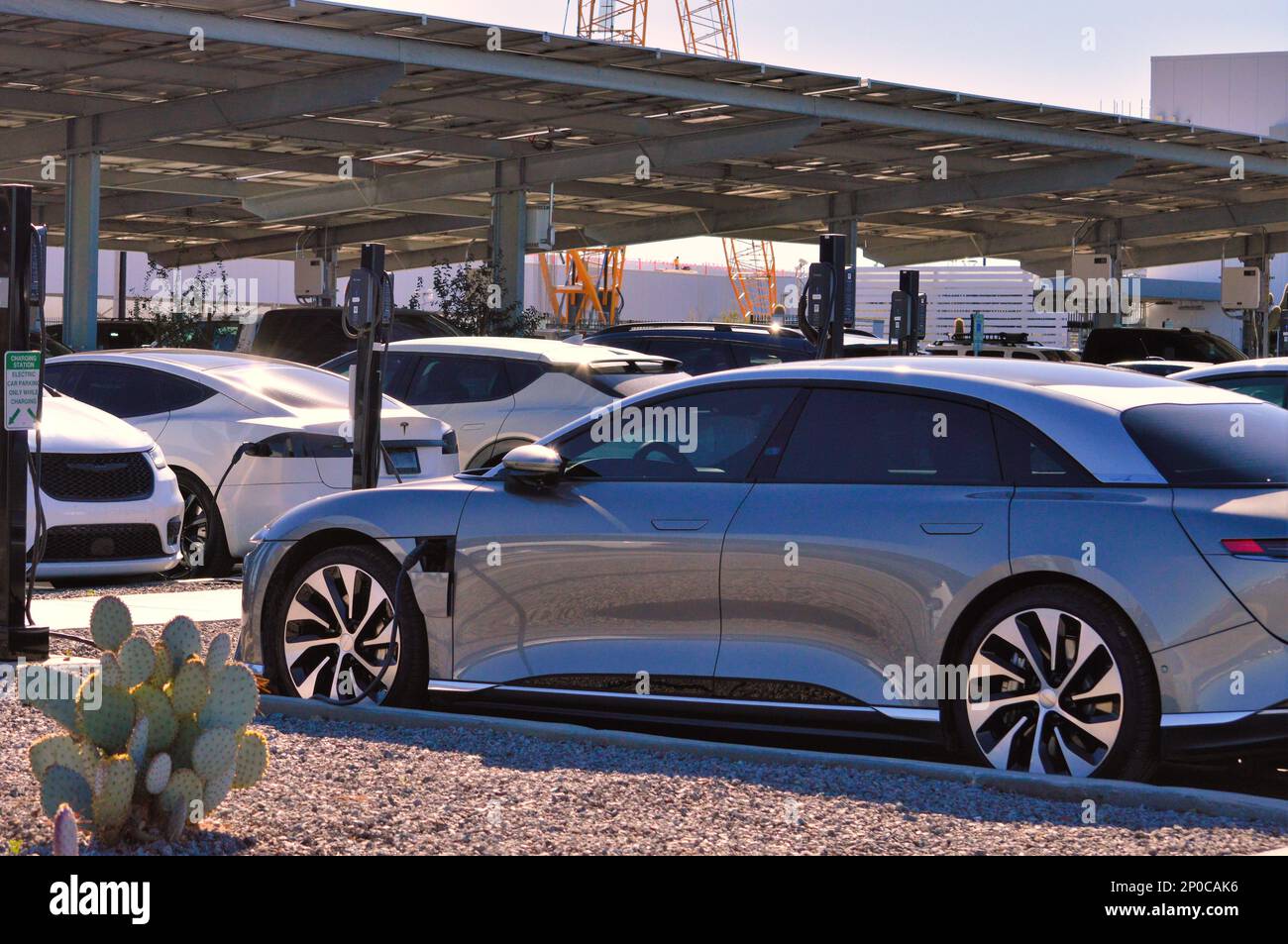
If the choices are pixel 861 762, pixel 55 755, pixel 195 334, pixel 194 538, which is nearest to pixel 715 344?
pixel 194 538

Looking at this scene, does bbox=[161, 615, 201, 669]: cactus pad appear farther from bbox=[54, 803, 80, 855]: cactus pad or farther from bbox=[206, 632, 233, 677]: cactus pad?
bbox=[54, 803, 80, 855]: cactus pad

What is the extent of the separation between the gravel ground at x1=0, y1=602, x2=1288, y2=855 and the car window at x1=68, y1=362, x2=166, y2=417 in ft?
23.0

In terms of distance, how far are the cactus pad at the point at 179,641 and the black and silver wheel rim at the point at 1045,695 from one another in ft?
8.75

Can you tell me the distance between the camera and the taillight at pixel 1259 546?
6.31 m

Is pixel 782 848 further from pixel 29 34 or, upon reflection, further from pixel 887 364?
pixel 29 34

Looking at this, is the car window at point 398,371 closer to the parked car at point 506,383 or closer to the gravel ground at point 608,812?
the parked car at point 506,383

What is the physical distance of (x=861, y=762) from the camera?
658 cm

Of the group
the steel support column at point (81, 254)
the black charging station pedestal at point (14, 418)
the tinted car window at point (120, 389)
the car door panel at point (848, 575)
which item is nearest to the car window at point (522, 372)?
the tinted car window at point (120, 389)

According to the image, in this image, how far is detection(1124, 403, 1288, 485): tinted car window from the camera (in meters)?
6.64

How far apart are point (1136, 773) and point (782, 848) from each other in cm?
156

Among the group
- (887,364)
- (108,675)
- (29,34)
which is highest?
(29,34)
